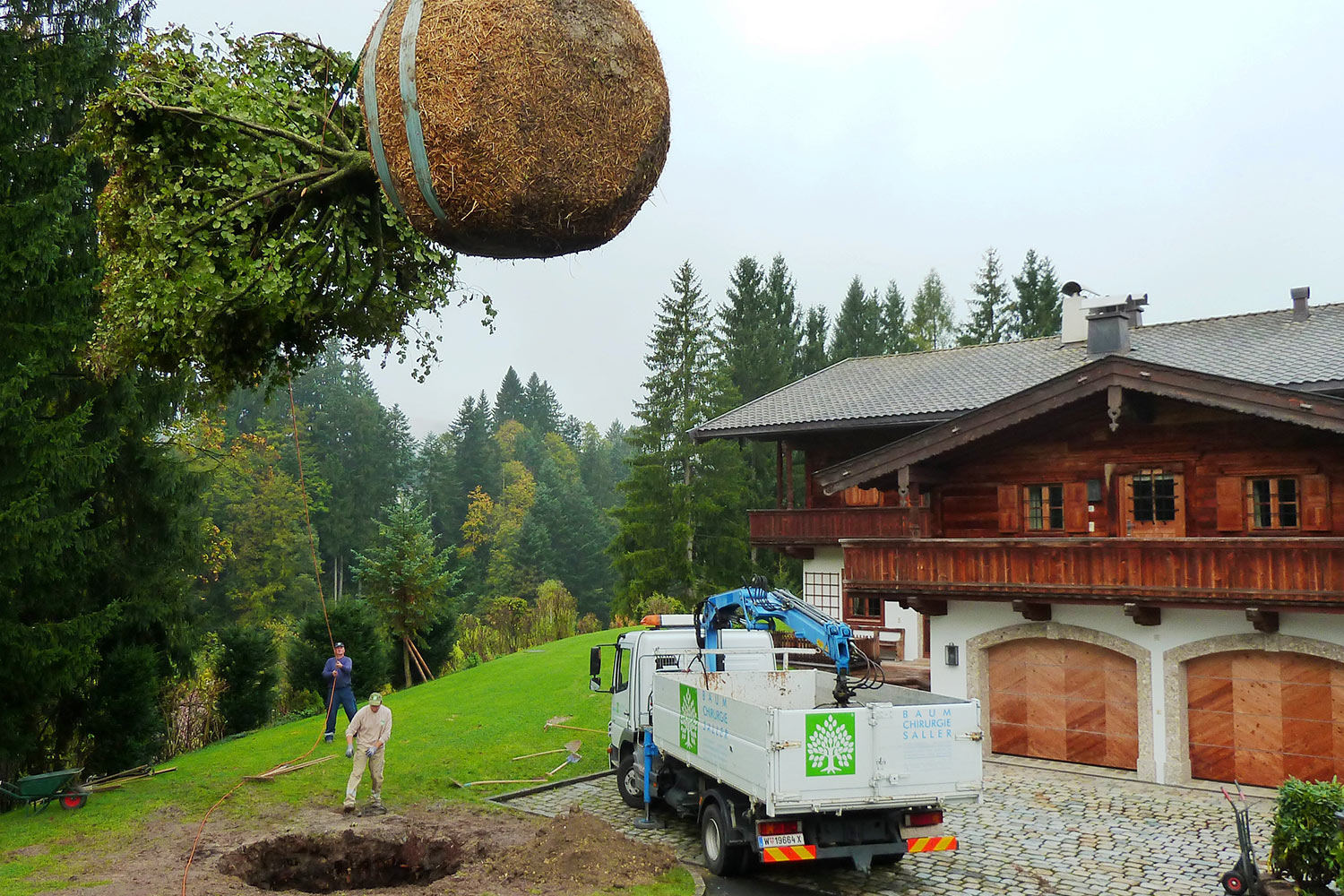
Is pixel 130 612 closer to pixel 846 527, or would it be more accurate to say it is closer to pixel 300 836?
pixel 300 836

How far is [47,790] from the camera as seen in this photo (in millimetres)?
15094

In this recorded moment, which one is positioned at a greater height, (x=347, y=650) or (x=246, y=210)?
(x=246, y=210)

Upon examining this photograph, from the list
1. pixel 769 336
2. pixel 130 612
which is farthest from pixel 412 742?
pixel 769 336

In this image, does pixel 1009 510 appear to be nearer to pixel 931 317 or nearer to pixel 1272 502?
pixel 1272 502

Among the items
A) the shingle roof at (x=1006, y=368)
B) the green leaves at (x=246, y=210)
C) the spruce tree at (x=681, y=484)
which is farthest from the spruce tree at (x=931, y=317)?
the green leaves at (x=246, y=210)

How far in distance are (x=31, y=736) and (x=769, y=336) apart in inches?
2013

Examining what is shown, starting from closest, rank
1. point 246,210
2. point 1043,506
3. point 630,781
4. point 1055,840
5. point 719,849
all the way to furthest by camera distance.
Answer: point 246,210
point 719,849
point 1055,840
point 630,781
point 1043,506

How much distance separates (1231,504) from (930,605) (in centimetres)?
550

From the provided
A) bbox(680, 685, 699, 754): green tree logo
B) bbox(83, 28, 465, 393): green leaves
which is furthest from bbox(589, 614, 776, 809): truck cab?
bbox(83, 28, 465, 393): green leaves

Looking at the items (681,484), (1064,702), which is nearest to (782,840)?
(1064,702)

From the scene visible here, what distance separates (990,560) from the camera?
1894 cm

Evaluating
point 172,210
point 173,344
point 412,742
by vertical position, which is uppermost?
point 172,210

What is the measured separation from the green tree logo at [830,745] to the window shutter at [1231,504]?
10.8m

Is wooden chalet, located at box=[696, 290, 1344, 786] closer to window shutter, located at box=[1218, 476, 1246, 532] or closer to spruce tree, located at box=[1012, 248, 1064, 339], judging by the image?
window shutter, located at box=[1218, 476, 1246, 532]
